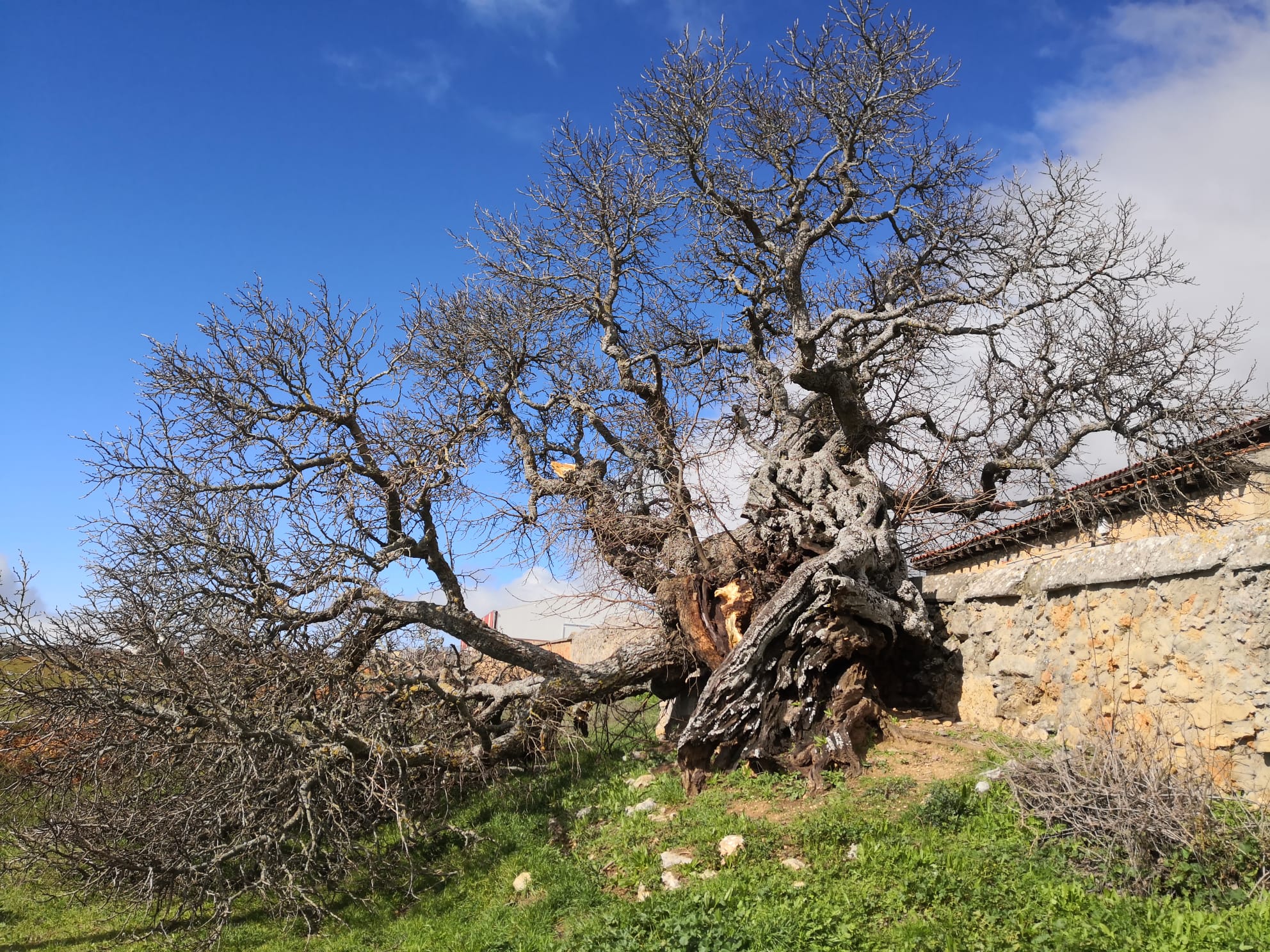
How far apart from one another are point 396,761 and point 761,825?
344 cm

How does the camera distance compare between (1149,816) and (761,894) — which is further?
(761,894)

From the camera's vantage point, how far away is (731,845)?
576 cm

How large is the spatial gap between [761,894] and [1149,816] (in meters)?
2.25

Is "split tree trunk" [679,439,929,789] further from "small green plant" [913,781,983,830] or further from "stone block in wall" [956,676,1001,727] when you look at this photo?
"small green plant" [913,781,983,830]

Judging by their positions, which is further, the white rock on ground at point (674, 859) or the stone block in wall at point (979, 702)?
the stone block in wall at point (979, 702)

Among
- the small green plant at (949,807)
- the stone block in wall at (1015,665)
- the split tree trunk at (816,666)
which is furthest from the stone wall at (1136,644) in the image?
the small green plant at (949,807)

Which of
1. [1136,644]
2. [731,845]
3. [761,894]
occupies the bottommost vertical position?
[761,894]

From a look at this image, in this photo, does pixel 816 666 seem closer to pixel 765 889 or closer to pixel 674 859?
pixel 674 859

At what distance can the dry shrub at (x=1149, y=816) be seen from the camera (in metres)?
4.27

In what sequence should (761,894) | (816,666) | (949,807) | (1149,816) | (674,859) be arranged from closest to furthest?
(1149,816), (761,894), (949,807), (674,859), (816,666)

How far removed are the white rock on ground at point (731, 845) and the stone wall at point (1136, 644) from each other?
2.71m

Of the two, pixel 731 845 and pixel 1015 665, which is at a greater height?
pixel 1015 665

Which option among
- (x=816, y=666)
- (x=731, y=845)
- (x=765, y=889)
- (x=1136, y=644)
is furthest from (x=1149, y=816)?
(x=816, y=666)

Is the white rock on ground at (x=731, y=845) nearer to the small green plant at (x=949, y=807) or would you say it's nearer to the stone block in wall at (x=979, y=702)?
the small green plant at (x=949, y=807)
